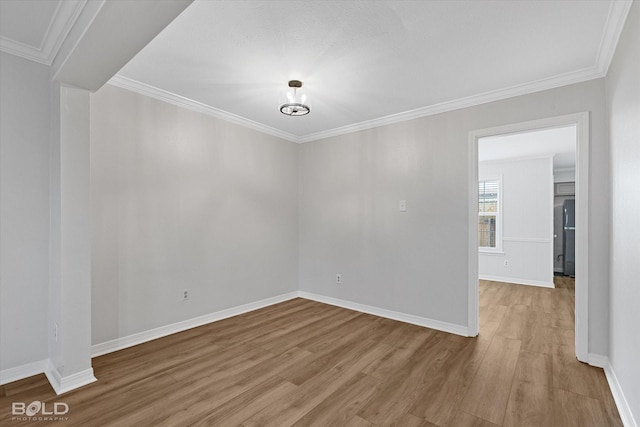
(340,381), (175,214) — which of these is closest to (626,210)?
(340,381)

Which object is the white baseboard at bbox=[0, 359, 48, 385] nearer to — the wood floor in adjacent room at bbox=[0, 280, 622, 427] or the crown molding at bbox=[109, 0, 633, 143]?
the wood floor in adjacent room at bbox=[0, 280, 622, 427]

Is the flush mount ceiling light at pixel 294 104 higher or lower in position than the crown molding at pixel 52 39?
lower

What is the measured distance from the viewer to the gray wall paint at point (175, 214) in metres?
2.79

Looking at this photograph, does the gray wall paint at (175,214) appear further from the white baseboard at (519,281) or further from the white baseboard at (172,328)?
the white baseboard at (519,281)

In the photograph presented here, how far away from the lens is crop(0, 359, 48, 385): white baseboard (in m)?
2.24

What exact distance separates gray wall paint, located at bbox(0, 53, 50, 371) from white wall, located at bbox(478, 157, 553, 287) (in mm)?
7101

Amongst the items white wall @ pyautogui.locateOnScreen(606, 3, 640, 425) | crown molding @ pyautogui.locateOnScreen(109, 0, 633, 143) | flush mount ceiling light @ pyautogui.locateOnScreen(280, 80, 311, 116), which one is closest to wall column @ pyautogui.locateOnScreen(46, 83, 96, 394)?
crown molding @ pyautogui.locateOnScreen(109, 0, 633, 143)

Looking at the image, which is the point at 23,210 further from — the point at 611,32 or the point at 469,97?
the point at 611,32

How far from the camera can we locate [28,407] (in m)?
1.99

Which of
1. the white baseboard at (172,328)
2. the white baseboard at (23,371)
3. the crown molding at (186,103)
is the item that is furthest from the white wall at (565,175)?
the white baseboard at (23,371)

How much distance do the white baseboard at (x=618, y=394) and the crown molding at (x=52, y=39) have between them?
3.96m

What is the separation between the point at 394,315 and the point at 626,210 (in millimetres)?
2561

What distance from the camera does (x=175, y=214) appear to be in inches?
130

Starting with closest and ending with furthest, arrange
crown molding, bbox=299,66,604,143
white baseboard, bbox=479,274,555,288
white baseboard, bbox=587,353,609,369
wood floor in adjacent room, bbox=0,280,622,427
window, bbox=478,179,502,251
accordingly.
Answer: wood floor in adjacent room, bbox=0,280,622,427
white baseboard, bbox=587,353,609,369
crown molding, bbox=299,66,604,143
white baseboard, bbox=479,274,555,288
window, bbox=478,179,502,251
